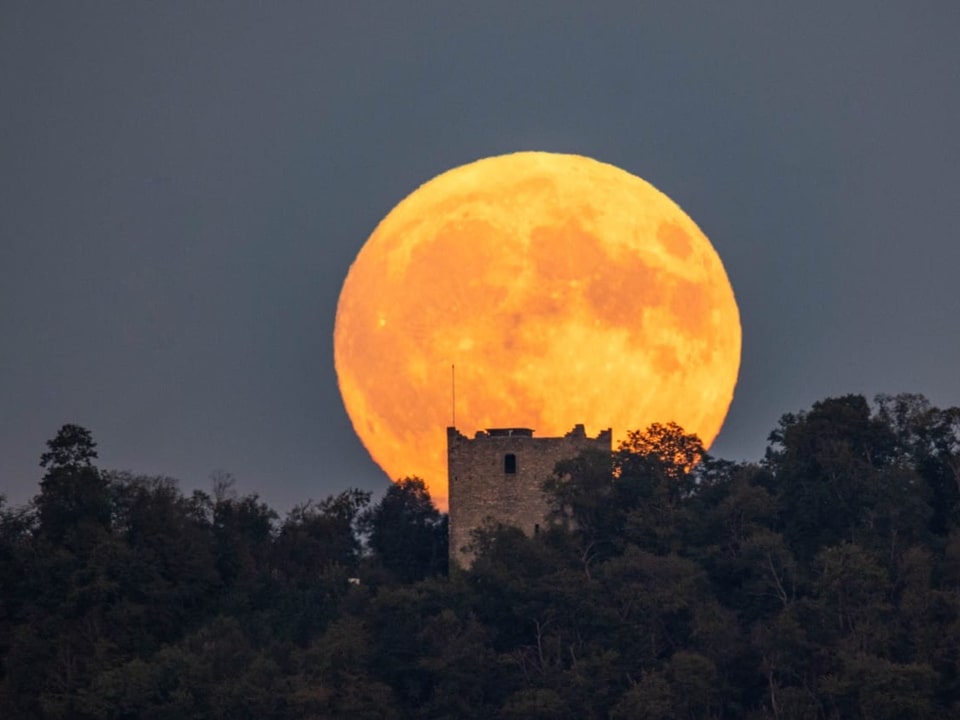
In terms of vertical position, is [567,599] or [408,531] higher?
[408,531]

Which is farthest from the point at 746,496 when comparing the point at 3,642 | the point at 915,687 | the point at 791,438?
the point at 3,642

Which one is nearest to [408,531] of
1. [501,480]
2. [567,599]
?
[501,480]

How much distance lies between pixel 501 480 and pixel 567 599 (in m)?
5.93

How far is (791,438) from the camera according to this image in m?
119

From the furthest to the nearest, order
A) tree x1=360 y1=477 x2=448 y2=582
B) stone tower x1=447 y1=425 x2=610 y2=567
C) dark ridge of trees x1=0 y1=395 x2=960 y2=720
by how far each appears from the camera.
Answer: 1. tree x1=360 y1=477 x2=448 y2=582
2. stone tower x1=447 y1=425 x2=610 y2=567
3. dark ridge of trees x1=0 y1=395 x2=960 y2=720

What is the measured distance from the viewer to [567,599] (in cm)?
11575

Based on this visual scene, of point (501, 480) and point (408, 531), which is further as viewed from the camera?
point (408, 531)

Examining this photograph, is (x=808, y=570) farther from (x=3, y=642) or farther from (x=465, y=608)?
(x=3, y=642)

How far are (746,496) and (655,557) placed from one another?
370cm

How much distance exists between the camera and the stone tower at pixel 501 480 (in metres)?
120

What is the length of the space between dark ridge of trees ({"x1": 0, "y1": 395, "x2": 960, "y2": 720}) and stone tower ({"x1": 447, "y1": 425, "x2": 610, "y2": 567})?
0.71 meters

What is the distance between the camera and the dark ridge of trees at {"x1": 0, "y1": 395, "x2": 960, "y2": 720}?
113 meters

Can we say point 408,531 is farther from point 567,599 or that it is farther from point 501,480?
point 567,599

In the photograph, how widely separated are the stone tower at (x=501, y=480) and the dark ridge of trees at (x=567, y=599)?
0.71 m
